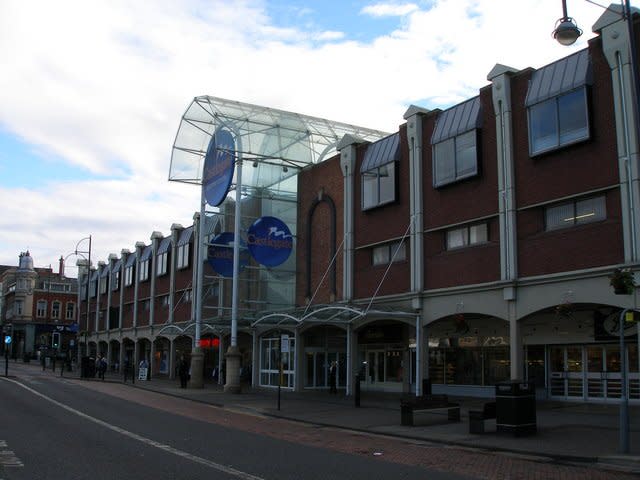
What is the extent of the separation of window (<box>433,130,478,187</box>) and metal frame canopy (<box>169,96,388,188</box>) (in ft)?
39.2

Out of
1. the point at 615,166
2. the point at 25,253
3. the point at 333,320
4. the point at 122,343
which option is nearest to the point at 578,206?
the point at 615,166

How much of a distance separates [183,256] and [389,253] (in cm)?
2429

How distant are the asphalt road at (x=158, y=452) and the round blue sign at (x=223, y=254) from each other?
1641 cm

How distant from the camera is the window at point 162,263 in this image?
54.5 metres

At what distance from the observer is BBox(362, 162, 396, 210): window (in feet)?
98.3

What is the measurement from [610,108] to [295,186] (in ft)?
66.7

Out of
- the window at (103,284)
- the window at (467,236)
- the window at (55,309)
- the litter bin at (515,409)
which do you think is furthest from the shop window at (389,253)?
the window at (55,309)

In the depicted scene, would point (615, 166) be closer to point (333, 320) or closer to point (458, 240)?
point (458, 240)

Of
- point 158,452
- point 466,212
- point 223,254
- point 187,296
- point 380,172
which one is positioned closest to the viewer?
point 158,452

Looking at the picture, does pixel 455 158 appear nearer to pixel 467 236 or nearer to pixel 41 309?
pixel 467 236

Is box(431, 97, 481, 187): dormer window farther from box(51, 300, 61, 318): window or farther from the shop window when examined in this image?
box(51, 300, 61, 318): window

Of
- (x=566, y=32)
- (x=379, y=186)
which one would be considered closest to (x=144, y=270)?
(x=379, y=186)

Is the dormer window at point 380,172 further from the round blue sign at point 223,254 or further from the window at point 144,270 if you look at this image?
the window at point 144,270

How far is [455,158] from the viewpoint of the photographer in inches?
1057
